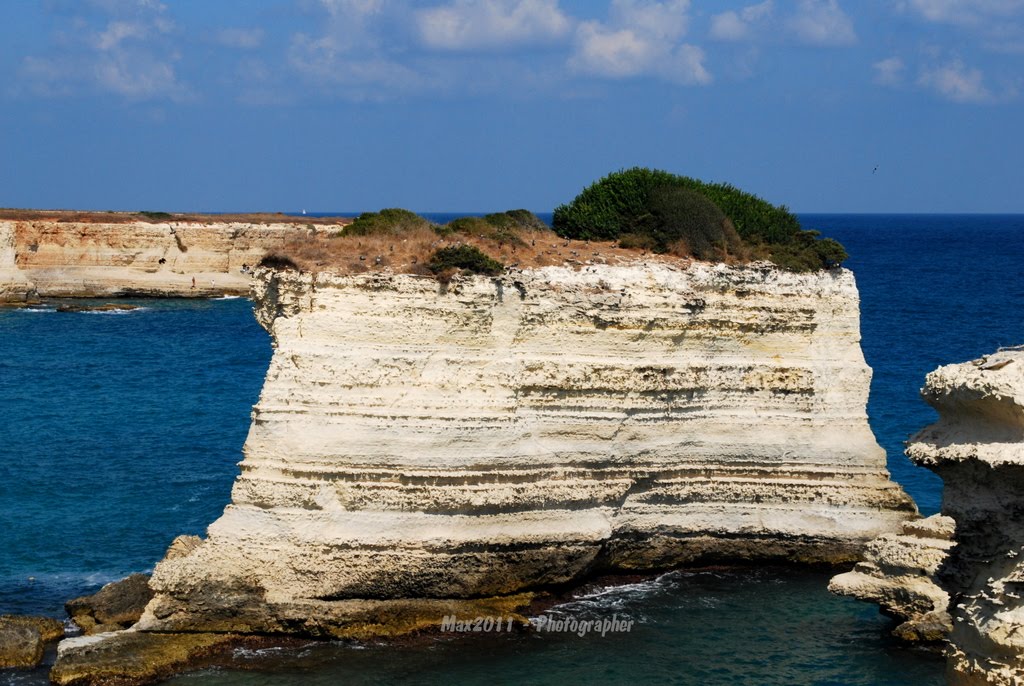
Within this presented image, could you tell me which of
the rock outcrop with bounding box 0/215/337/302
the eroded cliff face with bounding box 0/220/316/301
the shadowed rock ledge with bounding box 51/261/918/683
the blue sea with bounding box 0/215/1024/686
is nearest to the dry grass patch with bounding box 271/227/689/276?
the shadowed rock ledge with bounding box 51/261/918/683

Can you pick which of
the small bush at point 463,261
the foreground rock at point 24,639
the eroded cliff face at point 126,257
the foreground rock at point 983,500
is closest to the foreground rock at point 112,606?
the foreground rock at point 24,639

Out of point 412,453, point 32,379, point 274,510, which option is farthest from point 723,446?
point 32,379

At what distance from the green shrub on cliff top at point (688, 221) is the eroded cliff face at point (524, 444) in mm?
1074

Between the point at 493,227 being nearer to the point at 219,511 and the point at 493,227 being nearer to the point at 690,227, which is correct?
the point at 690,227

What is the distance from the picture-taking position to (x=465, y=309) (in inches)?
792

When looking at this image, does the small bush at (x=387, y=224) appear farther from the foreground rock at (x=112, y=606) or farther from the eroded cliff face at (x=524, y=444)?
the foreground rock at (x=112, y=606)

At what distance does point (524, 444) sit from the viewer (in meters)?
20.3

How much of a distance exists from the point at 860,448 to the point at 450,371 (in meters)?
8.32

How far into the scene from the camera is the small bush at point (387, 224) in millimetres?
21969

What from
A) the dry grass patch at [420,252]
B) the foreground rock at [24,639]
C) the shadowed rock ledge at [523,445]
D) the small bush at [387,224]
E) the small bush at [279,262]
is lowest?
the foreground rock at [24,639]

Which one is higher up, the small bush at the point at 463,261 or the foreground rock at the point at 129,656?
the small bush at the point at 463,261

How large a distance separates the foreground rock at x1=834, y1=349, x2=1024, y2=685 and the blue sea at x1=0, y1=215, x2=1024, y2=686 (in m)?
4.64

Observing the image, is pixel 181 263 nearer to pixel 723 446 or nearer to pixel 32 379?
pixel 32 379

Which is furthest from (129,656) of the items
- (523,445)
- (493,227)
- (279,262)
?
(493,227)
